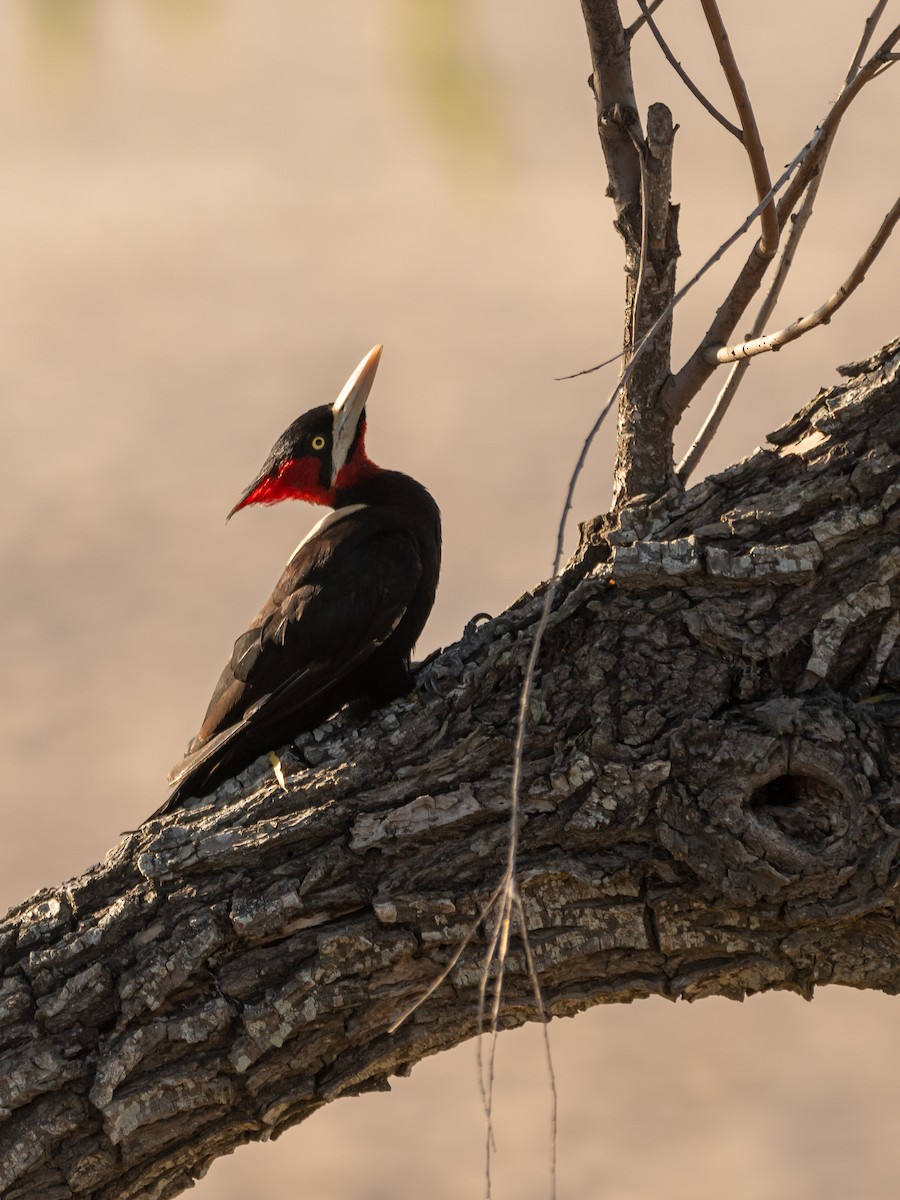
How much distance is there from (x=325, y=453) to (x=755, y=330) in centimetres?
125

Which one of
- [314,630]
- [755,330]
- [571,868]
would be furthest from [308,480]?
[571,868]

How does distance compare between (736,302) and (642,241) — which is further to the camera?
(736,302)

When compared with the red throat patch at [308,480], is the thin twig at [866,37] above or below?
below

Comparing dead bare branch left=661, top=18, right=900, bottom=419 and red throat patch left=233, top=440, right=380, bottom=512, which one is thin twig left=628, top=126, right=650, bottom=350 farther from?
red throat patch left=233, top=440, right=380, bottom=512

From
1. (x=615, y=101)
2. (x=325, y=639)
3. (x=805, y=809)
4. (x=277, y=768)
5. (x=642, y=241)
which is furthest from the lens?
(x=325, y=639)

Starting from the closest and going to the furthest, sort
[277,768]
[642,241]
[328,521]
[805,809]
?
[805,809] < [277,768] < [642,241] < [328,521]

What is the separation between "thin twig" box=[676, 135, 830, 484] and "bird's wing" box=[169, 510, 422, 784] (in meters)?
0.66

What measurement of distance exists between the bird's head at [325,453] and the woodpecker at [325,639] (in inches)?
11.5

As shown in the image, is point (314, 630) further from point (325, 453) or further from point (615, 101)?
point (615, 101)

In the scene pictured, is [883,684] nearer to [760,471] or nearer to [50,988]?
[760,471]

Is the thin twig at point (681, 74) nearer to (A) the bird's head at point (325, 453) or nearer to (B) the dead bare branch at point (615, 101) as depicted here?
(B) the dead bare branch at point (615, 101)

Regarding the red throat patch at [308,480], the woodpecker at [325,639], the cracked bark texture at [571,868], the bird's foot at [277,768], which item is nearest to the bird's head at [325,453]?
the red throat patch at [308,480]

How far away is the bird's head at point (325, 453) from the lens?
3602mm

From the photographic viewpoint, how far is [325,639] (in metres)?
2.87
